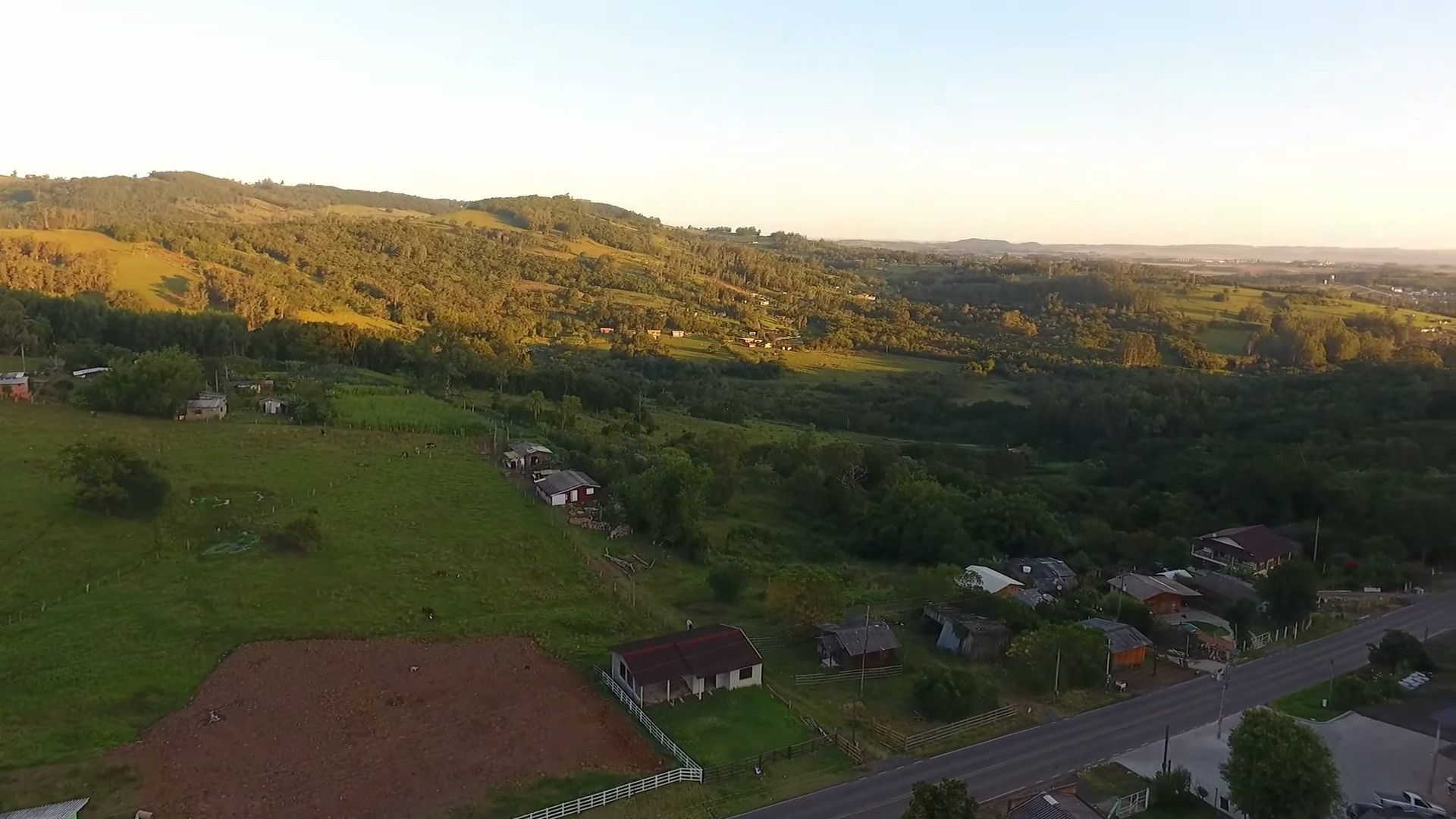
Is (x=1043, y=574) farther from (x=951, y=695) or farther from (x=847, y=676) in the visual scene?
(x=951, y=695)

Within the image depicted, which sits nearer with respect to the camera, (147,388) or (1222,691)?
(1222,691)

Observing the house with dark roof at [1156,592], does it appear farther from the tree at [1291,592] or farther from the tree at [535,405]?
the tree at [535,405]

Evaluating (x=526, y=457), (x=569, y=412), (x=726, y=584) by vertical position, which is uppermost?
(x=569, y=412)

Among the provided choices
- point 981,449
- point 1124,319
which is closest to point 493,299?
point 981,449

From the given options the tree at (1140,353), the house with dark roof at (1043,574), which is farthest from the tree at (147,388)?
the tree at (1140,353)

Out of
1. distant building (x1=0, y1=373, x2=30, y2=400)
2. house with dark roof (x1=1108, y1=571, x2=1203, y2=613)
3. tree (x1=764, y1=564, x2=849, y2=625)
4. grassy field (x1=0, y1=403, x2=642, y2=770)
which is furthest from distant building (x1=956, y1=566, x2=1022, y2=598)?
distant building (x1=0, y1=373, x2=30, y2=400)

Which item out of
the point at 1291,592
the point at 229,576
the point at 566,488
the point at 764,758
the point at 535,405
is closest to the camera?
the point at 764,758

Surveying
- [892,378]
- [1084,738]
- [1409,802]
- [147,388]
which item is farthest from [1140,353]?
[147,388]
